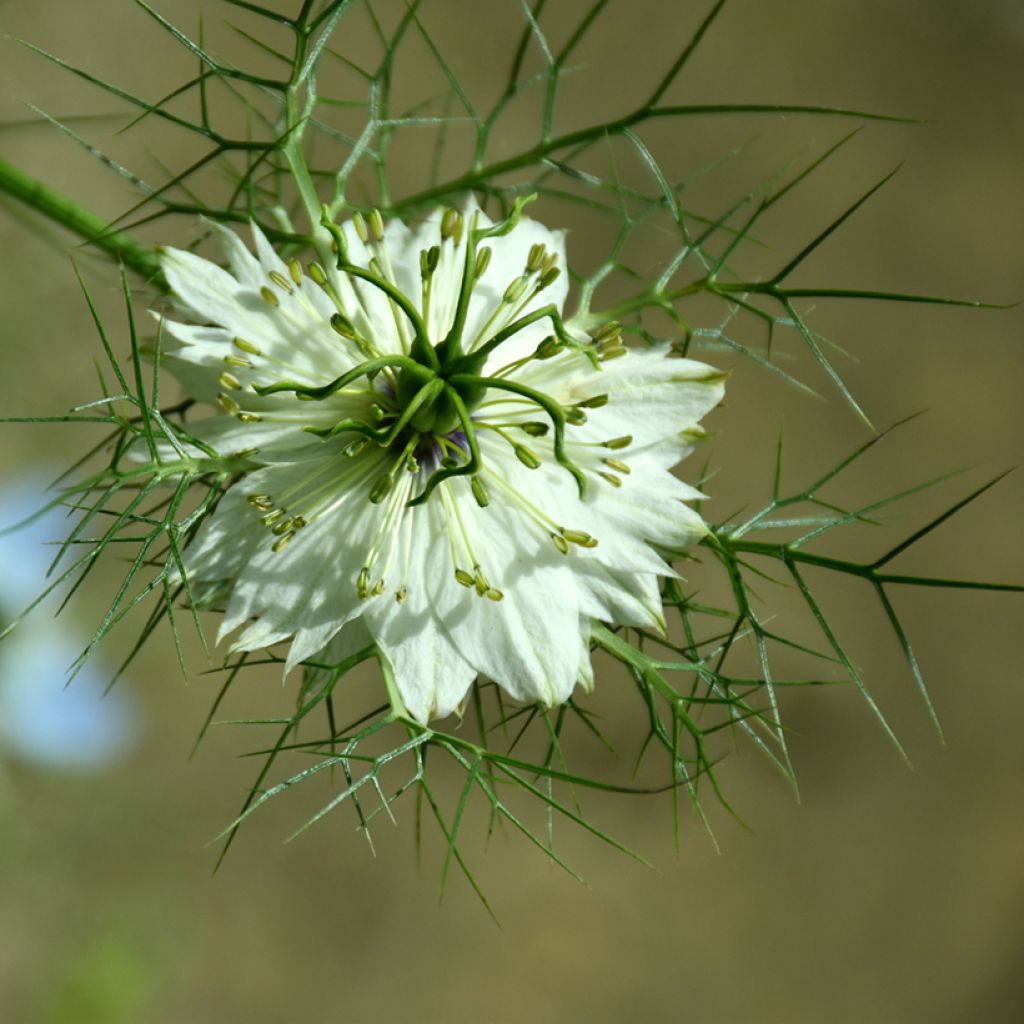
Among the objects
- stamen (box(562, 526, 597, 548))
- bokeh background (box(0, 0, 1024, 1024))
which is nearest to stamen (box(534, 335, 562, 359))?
stamen (box(562, 526, 597, 548))

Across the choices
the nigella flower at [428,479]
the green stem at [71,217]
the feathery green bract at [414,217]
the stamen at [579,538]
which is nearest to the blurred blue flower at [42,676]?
the feathery green bract at [414,217]

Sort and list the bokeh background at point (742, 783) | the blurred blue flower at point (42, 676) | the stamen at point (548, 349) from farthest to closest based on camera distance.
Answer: the bokeh background at point (742, 783) < the blurred blue flower at point (42, 676) < the stamen at point (548, 349)

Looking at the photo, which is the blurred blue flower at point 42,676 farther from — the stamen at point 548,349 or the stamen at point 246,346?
the stamen at point 548,349

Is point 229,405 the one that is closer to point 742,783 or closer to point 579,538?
point 579,538

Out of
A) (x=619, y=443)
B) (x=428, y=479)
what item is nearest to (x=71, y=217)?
(x=428, y=479)

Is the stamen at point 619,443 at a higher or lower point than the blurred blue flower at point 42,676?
lower

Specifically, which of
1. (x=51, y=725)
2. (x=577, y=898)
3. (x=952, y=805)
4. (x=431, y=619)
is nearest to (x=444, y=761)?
(x=577, y=898)

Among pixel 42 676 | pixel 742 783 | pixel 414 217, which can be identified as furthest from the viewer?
pixel 742 783
